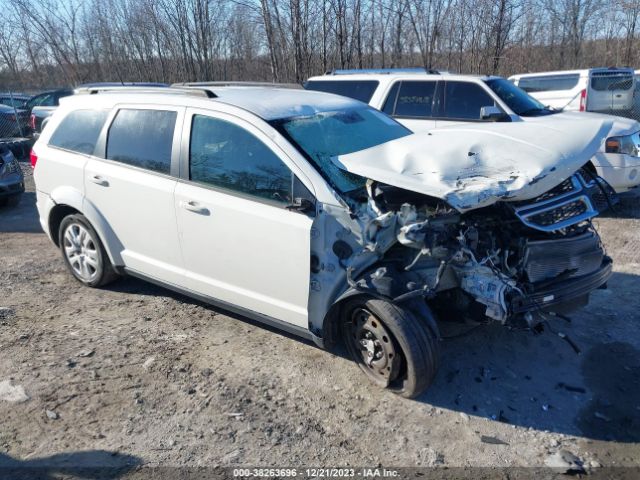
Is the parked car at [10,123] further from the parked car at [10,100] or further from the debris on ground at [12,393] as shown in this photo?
the debris on ground at [12,393]

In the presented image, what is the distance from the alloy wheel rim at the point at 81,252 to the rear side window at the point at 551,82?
36.7ft

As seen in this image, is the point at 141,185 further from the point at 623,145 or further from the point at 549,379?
the point at 623,145

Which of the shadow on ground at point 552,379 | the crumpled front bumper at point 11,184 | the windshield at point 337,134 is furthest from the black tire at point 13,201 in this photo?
the shadow on ground at point 552,379

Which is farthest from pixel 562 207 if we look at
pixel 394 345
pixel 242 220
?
pixel 242 220

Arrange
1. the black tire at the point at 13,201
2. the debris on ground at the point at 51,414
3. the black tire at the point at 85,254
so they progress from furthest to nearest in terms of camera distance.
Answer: the black tire at the point at 13,201 → the black tire at the point at 85,254 → the debris on ground at the point at 51,414

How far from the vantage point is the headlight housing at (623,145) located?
7.30 metres

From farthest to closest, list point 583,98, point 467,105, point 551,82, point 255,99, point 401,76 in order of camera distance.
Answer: point 551,82, point 583,98, point 401,76, point 467,105, point 255,99

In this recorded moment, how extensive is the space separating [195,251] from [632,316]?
3.66 meters

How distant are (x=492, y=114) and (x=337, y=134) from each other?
3.96 m

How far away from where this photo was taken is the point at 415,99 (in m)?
8.17

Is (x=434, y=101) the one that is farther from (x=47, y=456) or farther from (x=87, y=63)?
(x=87, y=63)

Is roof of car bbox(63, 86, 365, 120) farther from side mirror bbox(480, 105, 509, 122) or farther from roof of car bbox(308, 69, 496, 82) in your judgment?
roof of car bbox(308, 69, 496, 82)

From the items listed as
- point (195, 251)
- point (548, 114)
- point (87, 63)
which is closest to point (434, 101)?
point (548, 114)

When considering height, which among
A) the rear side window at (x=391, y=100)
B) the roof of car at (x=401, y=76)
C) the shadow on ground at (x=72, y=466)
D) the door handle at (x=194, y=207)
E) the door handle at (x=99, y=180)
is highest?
the roof of car at (x=401, y=76)
